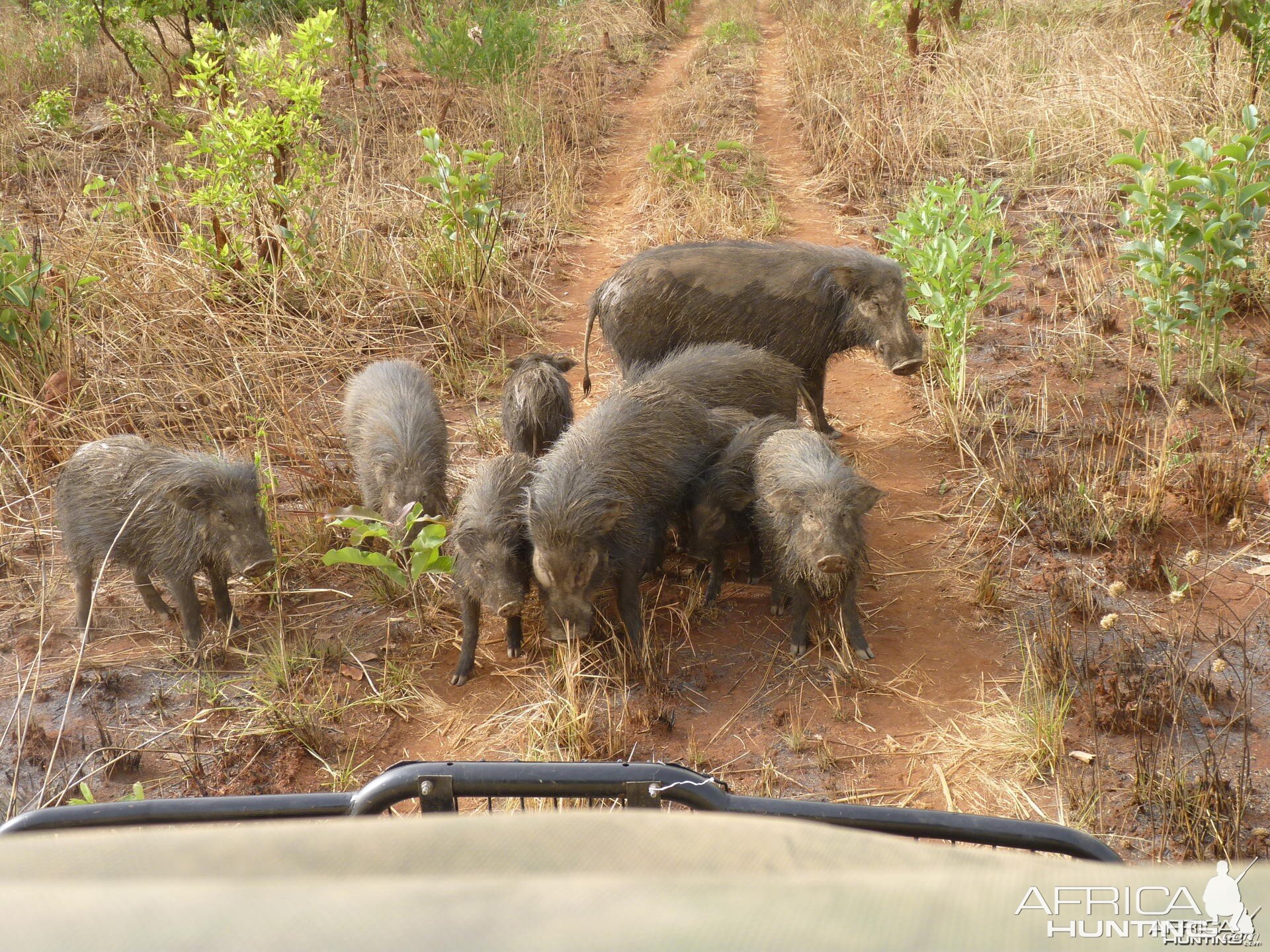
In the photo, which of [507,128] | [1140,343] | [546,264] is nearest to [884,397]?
[1140,343]

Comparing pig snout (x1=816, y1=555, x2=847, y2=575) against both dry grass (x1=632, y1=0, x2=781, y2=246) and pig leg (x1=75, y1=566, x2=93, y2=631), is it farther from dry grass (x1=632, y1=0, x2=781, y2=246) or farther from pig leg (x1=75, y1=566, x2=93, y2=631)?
dry grass (x1=632, y1=0, x2=781, y2=246)

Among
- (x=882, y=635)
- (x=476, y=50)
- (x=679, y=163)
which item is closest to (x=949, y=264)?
(x=882, y=635)

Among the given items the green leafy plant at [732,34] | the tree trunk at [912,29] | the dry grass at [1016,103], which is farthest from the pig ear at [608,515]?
the green leafy plant at [732,34]

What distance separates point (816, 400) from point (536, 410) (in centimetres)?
184

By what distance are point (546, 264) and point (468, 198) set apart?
63.8 inches

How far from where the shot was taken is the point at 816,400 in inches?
241

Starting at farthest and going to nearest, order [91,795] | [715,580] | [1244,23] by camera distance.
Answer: [1244,23] < [715,580] < [91,795]

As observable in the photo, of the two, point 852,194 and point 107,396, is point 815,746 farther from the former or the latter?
point 852,194

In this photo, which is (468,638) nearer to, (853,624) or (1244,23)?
(853,624)

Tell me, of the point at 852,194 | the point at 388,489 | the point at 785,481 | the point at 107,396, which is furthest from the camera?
the point at 852,194

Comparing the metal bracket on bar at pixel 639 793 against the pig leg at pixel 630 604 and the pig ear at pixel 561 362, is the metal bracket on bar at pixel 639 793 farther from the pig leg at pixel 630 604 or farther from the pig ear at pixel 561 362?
the pig ear at pixel 561 362

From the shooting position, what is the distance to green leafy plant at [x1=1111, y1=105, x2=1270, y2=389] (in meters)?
5.27

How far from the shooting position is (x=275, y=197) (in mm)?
6727

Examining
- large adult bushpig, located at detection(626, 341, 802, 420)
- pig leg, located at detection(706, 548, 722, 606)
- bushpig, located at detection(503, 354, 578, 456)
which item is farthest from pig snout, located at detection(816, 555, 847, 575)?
bushpig, located at detection(503, 354, 578, 456)
